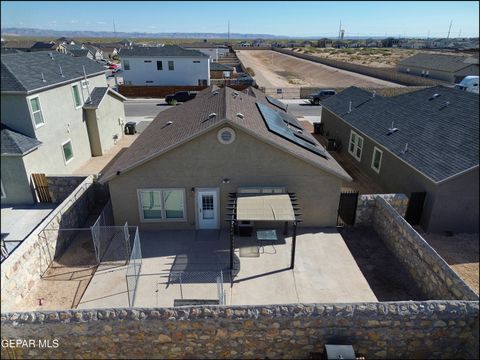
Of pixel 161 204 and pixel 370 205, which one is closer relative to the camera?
pixel 161 204

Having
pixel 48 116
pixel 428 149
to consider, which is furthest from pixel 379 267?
pixel 48 116

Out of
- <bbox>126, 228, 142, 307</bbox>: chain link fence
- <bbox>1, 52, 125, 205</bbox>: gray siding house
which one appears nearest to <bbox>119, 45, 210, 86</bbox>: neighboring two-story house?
<bbox>1, 52, 125, 205</bbox>: gray siding house

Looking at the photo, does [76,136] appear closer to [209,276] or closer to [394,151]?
[209,276]

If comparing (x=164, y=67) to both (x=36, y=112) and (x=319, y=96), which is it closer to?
(x=319, y=96)

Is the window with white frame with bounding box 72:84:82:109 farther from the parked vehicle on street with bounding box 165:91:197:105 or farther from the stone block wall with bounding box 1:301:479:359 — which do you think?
the parked vehicle on street with bounding box 165:91:197:105

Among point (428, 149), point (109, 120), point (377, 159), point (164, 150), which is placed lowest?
point (377, 159)
